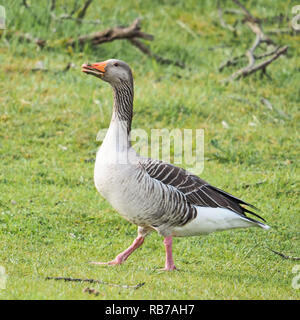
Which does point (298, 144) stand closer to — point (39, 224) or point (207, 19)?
point (39, 224)

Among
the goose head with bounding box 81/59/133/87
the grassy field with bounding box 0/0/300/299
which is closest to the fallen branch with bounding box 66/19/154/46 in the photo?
the grassy field with bounding box 0/0/300/299

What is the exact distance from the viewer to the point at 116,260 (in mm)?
6359

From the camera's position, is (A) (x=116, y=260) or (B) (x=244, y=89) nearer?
(A) (x=116, y=260)

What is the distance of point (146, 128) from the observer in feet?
34.4

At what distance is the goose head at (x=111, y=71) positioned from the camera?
6.37m

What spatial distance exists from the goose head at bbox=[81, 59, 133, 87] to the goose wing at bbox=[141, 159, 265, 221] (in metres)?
0.90

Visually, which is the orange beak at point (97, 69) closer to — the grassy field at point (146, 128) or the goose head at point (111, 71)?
the goose head at point (111, 71)

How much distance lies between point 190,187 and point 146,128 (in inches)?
165

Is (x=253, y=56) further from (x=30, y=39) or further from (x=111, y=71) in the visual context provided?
(x=111, y=71)

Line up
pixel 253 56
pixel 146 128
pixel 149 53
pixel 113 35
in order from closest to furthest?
pixel 146 128
pixel 113 35
pixel 253 56
pixel 149 53

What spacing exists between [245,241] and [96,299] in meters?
→ 2.98

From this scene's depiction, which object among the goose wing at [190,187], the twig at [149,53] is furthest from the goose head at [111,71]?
the twig at [149,53]

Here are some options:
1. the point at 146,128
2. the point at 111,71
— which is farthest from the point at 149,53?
the point at 111,71

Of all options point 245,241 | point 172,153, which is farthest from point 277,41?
point 245,241
